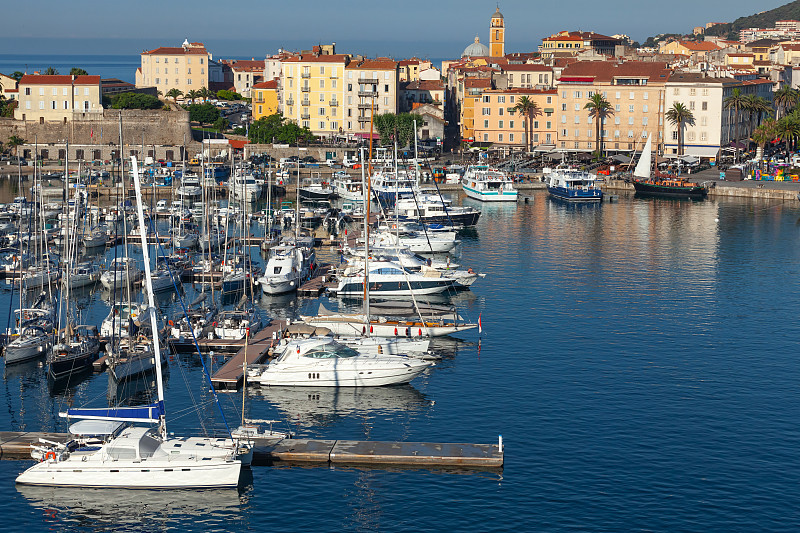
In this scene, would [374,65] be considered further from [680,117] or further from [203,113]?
[680,117]

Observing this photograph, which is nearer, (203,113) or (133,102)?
(133,102)

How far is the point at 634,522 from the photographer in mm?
30594

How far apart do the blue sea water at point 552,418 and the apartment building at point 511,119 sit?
2480 inches

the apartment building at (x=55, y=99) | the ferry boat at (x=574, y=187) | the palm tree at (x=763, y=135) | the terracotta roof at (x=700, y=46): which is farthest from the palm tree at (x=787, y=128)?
the apartment building at (x=55, y=99)

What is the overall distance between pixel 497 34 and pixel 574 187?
104909 mm

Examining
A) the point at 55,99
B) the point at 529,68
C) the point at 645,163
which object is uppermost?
the point at 529,68

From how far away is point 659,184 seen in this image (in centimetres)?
10444

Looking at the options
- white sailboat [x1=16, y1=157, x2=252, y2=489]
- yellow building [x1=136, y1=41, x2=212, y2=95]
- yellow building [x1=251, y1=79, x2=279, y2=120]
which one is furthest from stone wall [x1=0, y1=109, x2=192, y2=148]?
white sailboat [x1=16, y1=157, x2=252, y2=489]

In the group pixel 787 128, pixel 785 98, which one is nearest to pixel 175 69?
pixel 785 98

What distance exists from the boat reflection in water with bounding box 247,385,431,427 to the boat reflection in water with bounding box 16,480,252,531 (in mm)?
6707

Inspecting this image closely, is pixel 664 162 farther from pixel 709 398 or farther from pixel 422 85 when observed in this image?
pixel 709 398

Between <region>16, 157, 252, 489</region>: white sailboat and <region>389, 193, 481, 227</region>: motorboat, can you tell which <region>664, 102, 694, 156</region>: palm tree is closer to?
<region>389, 193, 481, 227</region>: motorboat

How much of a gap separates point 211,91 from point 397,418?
459 feet

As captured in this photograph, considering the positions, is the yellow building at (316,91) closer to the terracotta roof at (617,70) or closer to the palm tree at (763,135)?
the terracotta roof at (617,70)
